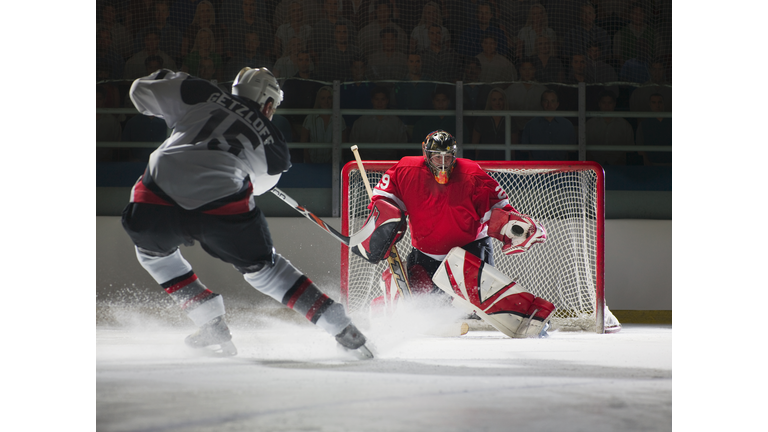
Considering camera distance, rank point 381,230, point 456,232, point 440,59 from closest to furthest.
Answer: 1. point 381,230
2. point 456,232
3. point 440,59

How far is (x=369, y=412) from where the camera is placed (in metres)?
1.34

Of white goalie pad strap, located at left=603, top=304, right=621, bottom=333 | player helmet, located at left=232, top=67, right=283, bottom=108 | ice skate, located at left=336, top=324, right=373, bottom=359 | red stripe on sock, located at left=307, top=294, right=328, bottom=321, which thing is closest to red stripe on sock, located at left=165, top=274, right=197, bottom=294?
red stripe on sock, located at left=307, top=294, right=328, bottom=321

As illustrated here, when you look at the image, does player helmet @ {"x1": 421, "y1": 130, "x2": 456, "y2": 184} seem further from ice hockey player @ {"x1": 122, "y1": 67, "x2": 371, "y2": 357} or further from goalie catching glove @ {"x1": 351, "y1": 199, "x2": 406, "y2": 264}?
ice hockey player @ {"x1": 122, "y1": 67, "x2": 371, "y2": 357}

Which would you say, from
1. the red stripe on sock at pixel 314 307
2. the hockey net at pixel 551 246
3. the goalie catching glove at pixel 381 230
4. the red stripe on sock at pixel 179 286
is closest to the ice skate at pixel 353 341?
the red stripe on sock at pixel 314 307

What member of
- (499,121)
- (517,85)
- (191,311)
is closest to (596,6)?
(517,85)

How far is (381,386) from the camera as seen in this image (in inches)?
59.5

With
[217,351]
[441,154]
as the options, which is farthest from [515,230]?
[217,351]

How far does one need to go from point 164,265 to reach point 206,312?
0.19 metres

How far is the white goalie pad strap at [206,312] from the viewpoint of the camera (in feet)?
6.02

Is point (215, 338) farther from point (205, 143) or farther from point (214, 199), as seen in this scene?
point (205, 143)

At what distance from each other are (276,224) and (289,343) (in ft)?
3.89

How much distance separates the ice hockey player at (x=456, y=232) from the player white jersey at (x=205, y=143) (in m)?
0.68

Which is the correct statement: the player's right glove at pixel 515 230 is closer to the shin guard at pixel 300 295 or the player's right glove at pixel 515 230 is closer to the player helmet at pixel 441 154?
the player helmet at pixel 441 154

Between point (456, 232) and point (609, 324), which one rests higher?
point (456, 232)
